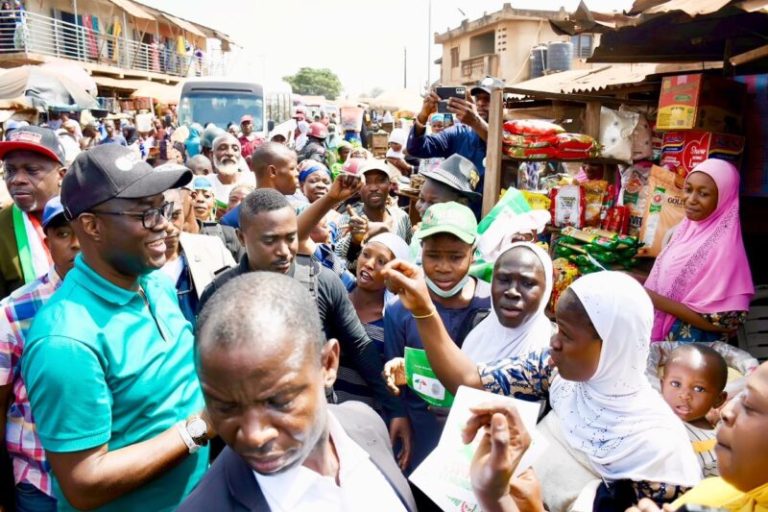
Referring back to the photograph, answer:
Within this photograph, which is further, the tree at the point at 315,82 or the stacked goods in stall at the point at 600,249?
the tree at the point at 315,82

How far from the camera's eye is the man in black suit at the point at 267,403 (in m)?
1.08

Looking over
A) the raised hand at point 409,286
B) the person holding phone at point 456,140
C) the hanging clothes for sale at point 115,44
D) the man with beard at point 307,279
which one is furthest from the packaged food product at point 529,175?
the hanging clothes for sale at point 115,44

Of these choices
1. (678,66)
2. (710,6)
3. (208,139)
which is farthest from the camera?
(208,139)

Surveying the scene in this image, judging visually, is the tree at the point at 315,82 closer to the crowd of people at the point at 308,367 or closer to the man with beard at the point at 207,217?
the man with beard at the point at 207,217

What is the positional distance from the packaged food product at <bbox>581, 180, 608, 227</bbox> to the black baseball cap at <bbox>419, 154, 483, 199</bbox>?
777mm

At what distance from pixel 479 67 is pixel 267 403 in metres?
24.5

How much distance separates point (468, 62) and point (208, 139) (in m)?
18.4

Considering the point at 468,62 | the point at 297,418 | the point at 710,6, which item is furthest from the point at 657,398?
the point at 468,62

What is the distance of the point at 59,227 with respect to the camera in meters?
2.22

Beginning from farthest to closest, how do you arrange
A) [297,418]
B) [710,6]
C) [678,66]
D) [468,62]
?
1. [468,62]
2. [678,66]
3. [710,6]
4. [297,418]

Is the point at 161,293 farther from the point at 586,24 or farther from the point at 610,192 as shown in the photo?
the point at 610,192

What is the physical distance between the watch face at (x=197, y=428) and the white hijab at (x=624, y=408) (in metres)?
1.13

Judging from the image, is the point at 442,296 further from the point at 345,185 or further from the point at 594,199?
the point at 594,199

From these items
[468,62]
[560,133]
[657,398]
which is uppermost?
[468,62]
